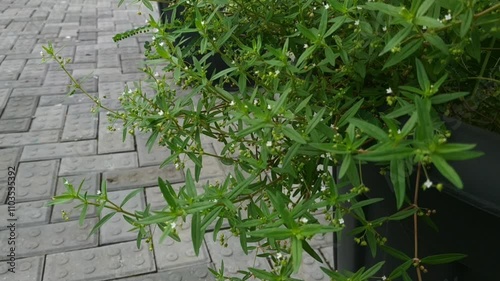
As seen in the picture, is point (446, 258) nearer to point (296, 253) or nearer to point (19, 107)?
point (296, 253)

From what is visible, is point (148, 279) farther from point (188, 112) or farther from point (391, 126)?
point (391, 126)

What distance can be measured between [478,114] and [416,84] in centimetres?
12

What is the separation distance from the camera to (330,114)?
1.01 metres

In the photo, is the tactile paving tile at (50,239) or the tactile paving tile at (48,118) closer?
the tactile paving tile at (50,239)

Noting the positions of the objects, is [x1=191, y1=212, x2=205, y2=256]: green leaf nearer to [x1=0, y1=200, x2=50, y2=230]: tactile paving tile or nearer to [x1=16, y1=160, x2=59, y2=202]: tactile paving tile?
[x1=0, y1=200, x2=50, y2=230]: tactile paving tile

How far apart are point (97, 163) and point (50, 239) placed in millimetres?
657

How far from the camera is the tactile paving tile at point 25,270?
1921mm

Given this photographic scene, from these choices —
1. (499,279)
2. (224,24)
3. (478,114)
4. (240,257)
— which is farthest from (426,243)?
(240,257)

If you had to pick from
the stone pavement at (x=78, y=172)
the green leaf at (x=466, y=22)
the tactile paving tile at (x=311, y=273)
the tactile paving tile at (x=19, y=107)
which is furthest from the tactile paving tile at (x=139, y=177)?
the green leaf at (x=466, y=22)

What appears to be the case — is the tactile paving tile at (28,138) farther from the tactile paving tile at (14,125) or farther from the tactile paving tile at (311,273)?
the tactile paving tile at (311,273)

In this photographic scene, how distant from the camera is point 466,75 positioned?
3.23ft

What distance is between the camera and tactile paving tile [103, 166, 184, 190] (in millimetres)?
2525

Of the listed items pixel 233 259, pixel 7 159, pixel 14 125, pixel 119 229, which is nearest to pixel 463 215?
pixel 233 259

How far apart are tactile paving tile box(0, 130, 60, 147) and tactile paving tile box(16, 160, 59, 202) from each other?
0.26 m
